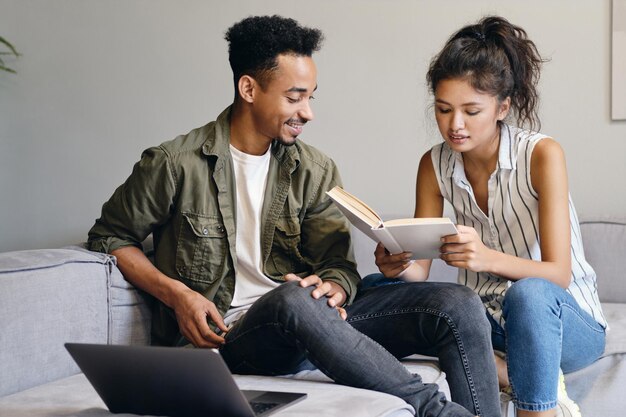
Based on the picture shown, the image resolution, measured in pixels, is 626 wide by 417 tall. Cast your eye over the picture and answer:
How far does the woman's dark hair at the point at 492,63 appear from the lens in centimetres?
186

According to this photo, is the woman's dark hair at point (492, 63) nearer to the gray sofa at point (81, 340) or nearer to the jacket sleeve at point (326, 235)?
the jacket sleeve at point (326, 235)

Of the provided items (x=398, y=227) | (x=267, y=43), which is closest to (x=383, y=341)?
(x=398, y=227)

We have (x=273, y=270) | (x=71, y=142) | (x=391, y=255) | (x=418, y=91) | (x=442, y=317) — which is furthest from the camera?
(x=71, y=142)

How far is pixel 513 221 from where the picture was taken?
6.23 feet

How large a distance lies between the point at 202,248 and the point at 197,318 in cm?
20

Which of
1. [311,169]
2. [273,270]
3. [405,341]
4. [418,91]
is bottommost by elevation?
[405,341]

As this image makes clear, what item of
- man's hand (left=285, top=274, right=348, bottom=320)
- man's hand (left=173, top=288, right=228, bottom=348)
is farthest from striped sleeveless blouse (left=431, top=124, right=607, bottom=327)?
man's hand (left=173, top=288, right=228, bottom=348)

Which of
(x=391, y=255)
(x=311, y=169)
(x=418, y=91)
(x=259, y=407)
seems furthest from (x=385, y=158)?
(x=259, y=407)

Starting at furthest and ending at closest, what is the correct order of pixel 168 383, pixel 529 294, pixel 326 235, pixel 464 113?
pixel 326 235, pixel 464 113, pixel 529 294, pixel 168 383

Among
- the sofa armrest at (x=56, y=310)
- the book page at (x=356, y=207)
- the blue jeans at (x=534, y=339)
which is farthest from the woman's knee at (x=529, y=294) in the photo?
the sofa armrest at (x=56, y=310)

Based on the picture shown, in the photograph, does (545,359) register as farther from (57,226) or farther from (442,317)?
(57,226)

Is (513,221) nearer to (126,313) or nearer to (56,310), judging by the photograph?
(126,313)

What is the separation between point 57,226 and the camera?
3262 mm

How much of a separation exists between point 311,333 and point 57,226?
2048 millimetres
